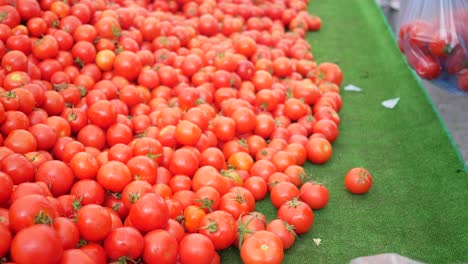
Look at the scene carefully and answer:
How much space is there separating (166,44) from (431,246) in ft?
8.20

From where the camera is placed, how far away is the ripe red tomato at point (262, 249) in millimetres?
2113

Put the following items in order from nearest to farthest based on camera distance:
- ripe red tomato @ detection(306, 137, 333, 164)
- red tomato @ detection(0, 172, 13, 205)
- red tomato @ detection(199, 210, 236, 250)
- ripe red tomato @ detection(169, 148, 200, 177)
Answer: red tomato @ detection(0, 172, 13, 205) → red tomato @ detection(199, 210, 236, 250) → ripe red tomato @ detection(169, 148, 200, 177) → ripe red tomato @ detection(306, 137, 333, 164)

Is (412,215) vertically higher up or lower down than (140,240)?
lower down

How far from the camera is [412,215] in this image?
264 cm

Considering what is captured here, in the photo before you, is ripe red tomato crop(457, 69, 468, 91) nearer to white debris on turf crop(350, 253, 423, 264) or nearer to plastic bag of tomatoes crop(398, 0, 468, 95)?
plastic bag of tomatoes crop(398, 0, 468, 95)

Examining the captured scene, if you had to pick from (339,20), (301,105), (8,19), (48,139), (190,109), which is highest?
(8,19)

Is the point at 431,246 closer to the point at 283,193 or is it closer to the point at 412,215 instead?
the point at 412,215

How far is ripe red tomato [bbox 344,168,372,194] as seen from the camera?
275cm

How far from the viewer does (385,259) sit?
7.40ft

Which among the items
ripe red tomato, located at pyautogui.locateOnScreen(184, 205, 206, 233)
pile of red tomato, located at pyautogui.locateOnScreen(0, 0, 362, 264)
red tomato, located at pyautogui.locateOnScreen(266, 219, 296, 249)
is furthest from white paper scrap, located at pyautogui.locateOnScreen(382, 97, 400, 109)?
ripe red tomato, located at pyautogui.locateOnScreen(184, 205, 206, 233)

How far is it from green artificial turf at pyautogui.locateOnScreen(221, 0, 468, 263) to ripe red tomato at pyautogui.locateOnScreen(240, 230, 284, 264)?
0.20m

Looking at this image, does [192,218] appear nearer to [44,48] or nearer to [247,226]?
[247,226]

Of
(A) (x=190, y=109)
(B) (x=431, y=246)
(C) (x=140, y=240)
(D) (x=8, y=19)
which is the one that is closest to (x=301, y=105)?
(A) (x=190, y=109)

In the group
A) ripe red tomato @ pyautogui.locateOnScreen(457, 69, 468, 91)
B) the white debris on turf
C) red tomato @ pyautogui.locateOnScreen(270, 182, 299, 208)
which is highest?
ripe red tomato @ pyautogui.locateOnScreen(457, 69, 468, 91)
